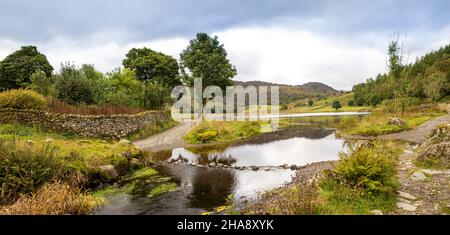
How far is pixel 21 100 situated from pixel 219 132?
12445 millimetres

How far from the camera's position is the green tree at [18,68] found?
33.2m

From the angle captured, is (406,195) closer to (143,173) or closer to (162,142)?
(143,173)

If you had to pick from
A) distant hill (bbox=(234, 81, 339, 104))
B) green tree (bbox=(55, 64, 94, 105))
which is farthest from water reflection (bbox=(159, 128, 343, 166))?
distant hill (bbox=(234, 81, 339, 104))

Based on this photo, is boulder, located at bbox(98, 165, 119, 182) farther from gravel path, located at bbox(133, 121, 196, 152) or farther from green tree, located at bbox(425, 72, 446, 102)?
green tree, located at bbox(425, 72, 446, 102)

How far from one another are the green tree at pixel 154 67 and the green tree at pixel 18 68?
1076cm

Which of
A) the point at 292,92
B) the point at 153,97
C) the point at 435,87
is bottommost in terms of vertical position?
the point at 153,97

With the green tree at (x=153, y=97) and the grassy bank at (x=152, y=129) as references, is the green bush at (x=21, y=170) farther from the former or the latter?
the green tree at (x=153, y=97)

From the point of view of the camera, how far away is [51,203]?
5887 millimetres

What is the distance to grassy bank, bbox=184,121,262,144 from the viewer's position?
19.0 m

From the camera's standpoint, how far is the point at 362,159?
19.1ft

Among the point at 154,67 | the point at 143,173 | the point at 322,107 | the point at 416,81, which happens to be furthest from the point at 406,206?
the point at 322,107

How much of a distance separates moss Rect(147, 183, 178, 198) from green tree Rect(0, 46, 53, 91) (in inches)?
1276

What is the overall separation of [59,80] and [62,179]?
14582 mm
